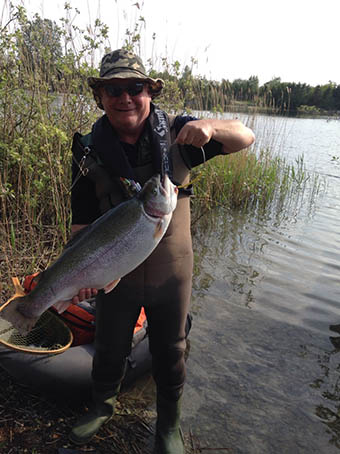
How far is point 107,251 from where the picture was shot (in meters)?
Answer: 1.89

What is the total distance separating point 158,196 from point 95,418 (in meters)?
1.79

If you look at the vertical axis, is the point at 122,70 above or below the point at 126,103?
above

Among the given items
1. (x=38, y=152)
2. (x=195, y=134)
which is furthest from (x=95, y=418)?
(x=38, y=152)

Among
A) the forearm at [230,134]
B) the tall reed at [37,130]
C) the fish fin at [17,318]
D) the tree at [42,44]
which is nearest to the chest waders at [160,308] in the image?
the forearm at [230,134]

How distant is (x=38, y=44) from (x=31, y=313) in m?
3.87

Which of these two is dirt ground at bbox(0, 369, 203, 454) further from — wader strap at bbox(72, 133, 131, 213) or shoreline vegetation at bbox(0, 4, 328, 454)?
wader strap at bbox(72, 133, 131, 213)

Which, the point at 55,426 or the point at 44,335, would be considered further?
the point at 44,335

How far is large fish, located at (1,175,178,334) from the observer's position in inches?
72.0

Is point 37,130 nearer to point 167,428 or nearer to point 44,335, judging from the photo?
point 44,335

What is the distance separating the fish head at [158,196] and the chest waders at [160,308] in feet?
1.19

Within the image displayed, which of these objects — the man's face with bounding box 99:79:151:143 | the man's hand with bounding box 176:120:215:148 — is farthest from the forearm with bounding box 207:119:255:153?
the man's face with bounding box 99:79:151:143

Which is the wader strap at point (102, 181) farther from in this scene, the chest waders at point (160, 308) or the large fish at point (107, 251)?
the large fish at point (107, 251)

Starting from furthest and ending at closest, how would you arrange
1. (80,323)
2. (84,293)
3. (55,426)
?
(80,323)
(55,426)
(84,293)

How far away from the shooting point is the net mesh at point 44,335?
3087mm
